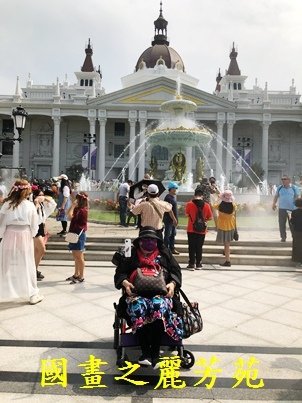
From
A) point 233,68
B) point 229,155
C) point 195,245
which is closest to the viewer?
point 195,245

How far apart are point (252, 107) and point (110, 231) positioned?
46.8 m

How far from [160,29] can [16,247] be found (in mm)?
85307

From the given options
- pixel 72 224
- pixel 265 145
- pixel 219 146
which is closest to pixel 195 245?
pixel 72 224

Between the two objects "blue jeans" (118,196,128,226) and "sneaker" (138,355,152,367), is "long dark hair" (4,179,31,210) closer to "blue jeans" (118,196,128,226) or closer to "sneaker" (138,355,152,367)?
"sneaker" (138,355,152,367)

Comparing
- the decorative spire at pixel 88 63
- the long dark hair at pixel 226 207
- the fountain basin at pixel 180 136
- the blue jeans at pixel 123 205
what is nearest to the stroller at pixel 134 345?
the long dark hair at pixel 226 207

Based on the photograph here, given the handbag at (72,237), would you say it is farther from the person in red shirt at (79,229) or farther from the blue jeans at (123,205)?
the blue jeans at (123,205)

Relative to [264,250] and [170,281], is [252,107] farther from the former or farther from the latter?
[170,281]

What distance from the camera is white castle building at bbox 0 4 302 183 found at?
171 ft

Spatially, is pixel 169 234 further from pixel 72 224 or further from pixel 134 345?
pixel 134 345

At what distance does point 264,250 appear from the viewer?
→ 10.2 m

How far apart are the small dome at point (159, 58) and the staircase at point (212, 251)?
211 feet

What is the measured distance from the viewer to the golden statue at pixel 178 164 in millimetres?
19969

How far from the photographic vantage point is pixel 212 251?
406 inches

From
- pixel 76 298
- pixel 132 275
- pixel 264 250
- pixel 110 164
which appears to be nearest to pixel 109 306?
pixel 76 298
